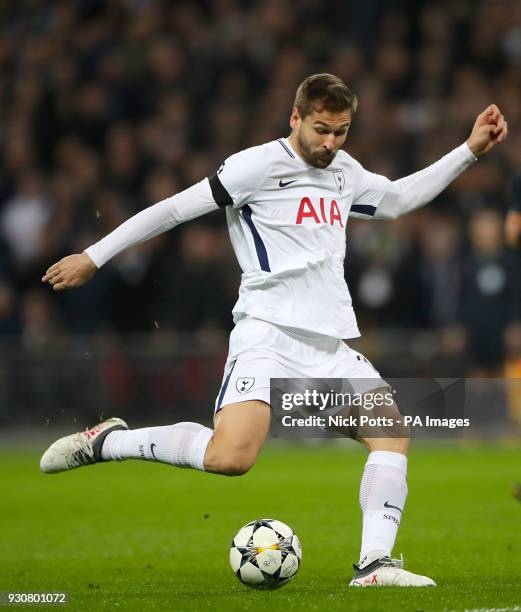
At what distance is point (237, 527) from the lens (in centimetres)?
856

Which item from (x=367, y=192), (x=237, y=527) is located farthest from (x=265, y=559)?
(x=237, y=527)

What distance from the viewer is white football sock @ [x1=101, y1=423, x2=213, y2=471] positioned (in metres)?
6.08

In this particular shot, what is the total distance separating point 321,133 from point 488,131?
2.98ft

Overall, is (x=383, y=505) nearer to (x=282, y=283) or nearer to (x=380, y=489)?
(x=380, y=489)

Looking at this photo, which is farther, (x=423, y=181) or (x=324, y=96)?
(x=423, y=181)

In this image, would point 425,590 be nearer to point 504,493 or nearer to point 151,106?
point 504,493

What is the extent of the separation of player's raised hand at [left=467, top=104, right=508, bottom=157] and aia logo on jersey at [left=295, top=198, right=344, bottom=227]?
809 millimetres

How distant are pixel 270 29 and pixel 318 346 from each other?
38.2 ft

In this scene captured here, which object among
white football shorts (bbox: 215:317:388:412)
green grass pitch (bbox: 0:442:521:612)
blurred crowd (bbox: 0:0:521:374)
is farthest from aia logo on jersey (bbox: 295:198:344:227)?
blurred crowd (bbox: 0:0:521:374)

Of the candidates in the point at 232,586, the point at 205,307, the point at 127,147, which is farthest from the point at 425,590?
the point at 127,147

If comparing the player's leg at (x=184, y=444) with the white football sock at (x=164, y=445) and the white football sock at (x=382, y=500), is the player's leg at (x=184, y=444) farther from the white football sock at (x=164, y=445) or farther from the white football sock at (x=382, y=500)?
the white football sock at (x=382, y=500)

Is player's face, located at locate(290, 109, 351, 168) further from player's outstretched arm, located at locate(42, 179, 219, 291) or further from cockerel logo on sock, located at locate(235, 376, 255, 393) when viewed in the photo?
cockerel logo on sock, located at locate(235, 376, 255, 393)

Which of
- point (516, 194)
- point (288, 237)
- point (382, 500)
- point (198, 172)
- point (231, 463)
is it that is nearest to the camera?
point (231, 463)

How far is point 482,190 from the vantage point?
15.1m
